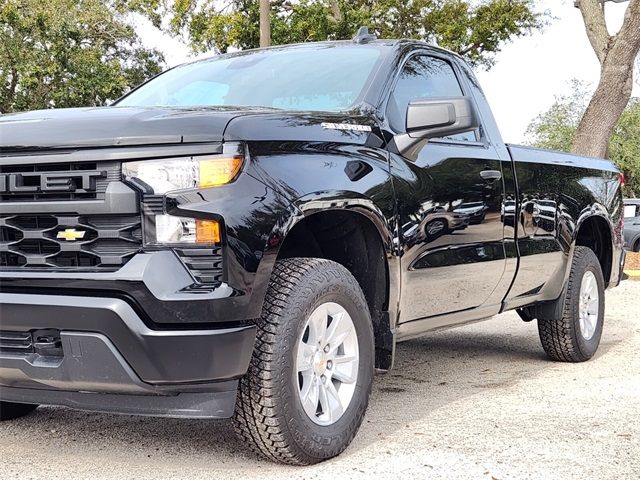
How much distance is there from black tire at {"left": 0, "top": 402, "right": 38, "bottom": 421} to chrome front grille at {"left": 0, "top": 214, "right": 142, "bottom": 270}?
4.35 feet

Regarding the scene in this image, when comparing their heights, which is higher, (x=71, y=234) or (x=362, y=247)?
(x=71, y=234)

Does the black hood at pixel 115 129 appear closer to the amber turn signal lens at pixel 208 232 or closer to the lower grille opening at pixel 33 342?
the amber turn signal lens at pixel 208 232

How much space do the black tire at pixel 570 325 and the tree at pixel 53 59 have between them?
1923cm

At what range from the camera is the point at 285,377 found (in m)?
3.33

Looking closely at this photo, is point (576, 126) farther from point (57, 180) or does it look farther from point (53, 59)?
point (57, 180)

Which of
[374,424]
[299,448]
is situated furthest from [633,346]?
[299,448]

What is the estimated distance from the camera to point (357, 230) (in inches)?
156

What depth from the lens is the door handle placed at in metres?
4.85

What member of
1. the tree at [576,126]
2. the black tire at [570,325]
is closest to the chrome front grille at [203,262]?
the black tire at [570,325]

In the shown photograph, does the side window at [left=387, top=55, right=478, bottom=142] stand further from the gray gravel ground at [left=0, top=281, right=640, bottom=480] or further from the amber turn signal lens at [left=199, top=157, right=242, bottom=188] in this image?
the gray gravel ground at [left=0, top=281, right=640, bottom=480]

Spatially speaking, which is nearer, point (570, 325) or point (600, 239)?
point (570, 325)

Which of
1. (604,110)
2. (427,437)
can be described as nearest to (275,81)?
(427,437)

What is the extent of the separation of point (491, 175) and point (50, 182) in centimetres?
262

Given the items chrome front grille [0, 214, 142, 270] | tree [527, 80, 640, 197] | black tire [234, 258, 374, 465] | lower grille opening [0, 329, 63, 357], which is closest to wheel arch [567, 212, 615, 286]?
black tire [234, 258, 374, 465]
